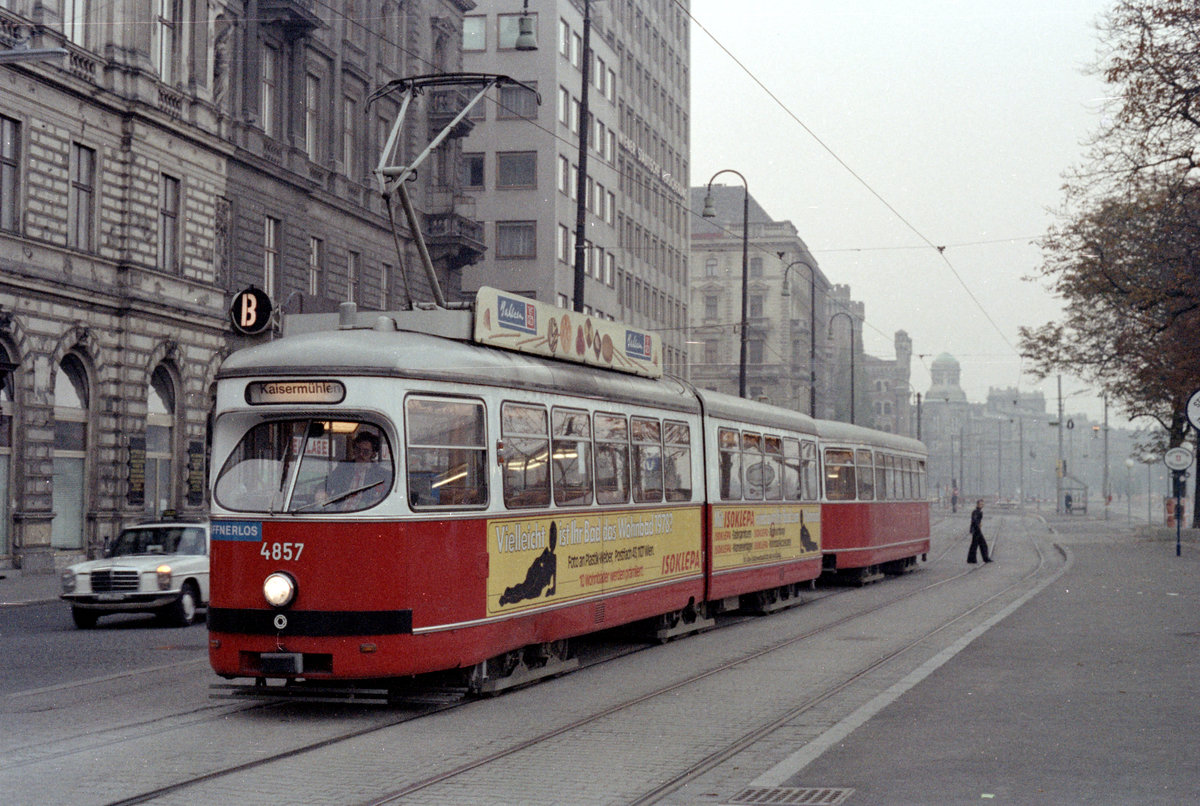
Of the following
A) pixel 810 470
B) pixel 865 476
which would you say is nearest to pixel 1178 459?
pixel 865 476

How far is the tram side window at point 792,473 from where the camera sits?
843 inches

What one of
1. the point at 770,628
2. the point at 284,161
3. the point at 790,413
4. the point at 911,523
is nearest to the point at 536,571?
the point at 770,628

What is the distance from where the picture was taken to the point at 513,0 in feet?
223

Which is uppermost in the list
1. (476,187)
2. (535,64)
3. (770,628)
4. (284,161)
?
(535,64)

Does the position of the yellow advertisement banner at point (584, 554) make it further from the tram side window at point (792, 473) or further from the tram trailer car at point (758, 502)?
the tram side window at point (792, 473)

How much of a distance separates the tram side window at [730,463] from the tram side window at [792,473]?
2456mm

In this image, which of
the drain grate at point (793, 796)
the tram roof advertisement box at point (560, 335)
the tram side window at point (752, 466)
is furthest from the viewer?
the tram side window at point (752, 466)

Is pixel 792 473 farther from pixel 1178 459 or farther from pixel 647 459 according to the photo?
pixel 1178 459

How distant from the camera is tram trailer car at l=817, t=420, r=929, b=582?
85.5 feet

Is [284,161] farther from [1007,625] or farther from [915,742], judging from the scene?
[915,742]

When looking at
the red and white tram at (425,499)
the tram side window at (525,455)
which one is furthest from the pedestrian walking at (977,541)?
the tram side window at (525,455)

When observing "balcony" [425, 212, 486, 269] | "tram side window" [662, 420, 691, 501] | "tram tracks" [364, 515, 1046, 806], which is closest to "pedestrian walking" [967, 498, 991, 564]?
"tram tracks" [364, 515, 1046, 806]

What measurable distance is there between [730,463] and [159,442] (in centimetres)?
1996

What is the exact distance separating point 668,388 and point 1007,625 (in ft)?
16.9
